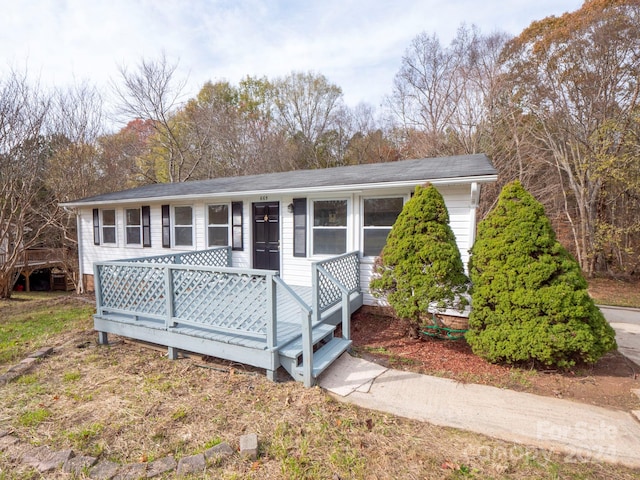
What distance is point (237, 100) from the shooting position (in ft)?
71.3

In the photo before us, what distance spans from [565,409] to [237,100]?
23.3m

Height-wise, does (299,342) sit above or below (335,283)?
below

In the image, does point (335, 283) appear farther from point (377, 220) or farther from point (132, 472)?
point (132, 472)

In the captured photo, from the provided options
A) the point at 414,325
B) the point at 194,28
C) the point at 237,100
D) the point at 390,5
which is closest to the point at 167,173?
the point at 237,100

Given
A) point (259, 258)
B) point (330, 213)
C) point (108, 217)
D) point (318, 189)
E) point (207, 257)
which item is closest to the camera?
point (318, 189)

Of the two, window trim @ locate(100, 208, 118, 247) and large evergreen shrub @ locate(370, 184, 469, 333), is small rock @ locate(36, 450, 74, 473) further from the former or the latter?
window trim @ locate(100, 208, 118, 247)

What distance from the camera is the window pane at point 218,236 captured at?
7.83 meters

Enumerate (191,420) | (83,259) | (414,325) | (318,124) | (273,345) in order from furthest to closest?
(318,124)
(83,259)
(414,325)
(273,345)
(191,420)

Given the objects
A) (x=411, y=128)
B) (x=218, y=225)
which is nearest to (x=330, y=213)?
(x=218, y=225)

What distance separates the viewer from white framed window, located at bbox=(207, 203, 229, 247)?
7812 millimetres

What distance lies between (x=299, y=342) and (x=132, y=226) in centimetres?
786

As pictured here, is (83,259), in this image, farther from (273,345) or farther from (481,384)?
(481,384)

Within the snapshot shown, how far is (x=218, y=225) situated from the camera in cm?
793

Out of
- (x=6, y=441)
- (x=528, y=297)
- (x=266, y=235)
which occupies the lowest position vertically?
(x=6, y=441)
